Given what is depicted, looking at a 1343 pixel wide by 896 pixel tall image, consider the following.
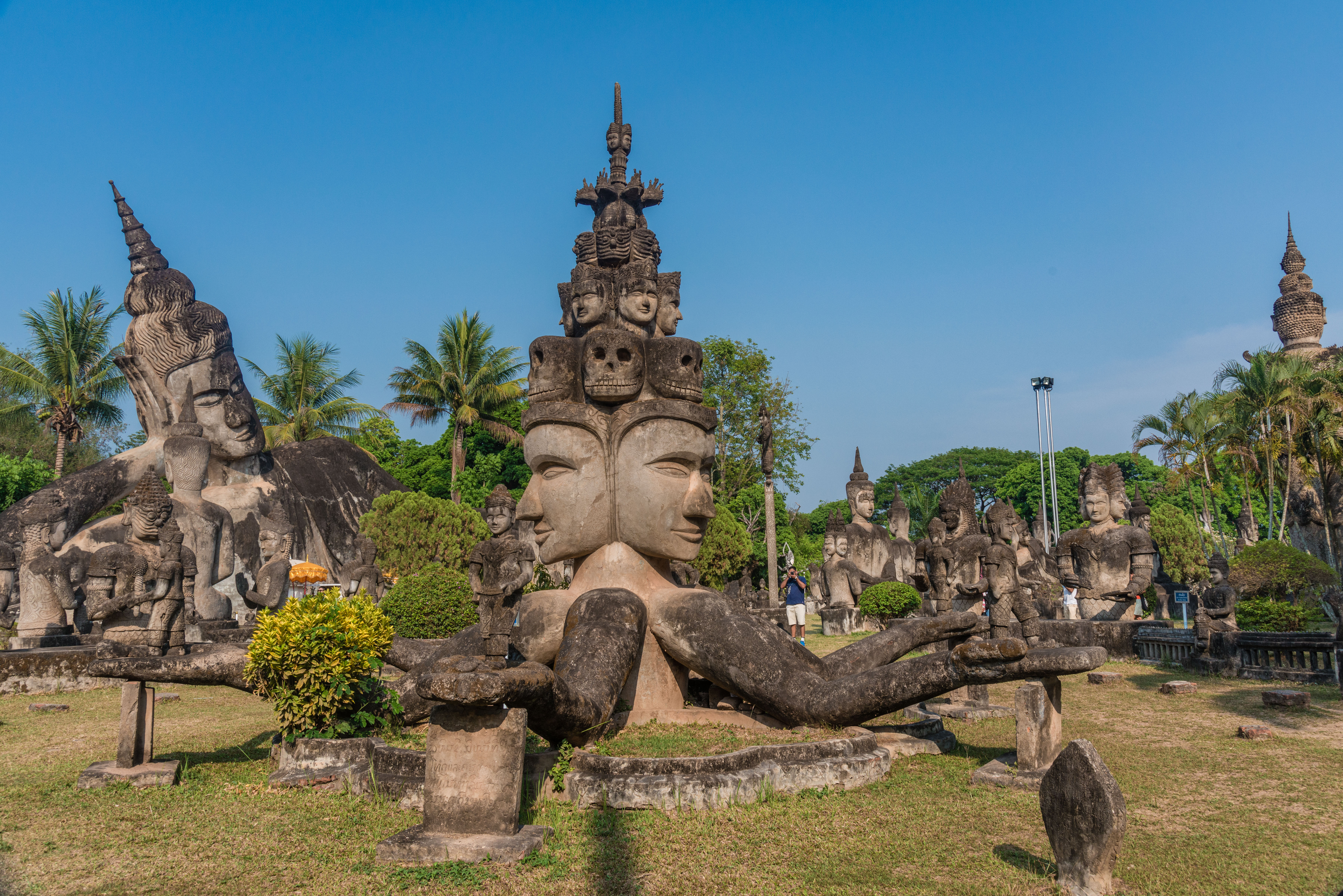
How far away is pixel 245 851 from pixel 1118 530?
51.6 feet

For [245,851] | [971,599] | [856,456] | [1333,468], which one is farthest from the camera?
[856,456]

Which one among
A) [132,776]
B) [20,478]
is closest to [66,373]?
[20,478]

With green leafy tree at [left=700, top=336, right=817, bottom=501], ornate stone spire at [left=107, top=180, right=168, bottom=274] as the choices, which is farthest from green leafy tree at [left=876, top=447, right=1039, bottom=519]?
ornate stone spire at [left=107, top=180, right=168, bottom=274]

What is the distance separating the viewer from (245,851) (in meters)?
4.75

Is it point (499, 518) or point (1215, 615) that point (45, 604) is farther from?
point (1215, 615)

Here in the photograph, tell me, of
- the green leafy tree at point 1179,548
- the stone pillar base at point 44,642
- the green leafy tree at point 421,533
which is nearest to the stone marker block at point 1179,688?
the green leafy tree at point 421,533

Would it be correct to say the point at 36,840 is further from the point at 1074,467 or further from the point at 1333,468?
the point at 1074,467

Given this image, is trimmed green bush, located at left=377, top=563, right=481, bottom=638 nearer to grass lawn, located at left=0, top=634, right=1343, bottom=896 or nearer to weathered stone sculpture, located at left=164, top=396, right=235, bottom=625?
grass lawn, located at left=0, top=634, right=1343, bottom=896

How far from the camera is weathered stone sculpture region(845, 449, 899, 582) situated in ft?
84.3

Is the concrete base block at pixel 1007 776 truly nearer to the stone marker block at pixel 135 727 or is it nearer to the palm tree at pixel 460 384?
the stone marker block at pixel 135 727

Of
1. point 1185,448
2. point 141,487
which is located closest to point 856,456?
point 1185,448

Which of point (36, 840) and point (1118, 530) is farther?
point (1118, 530)

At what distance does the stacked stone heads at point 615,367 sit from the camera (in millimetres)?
7629

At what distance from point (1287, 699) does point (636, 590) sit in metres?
6.83
